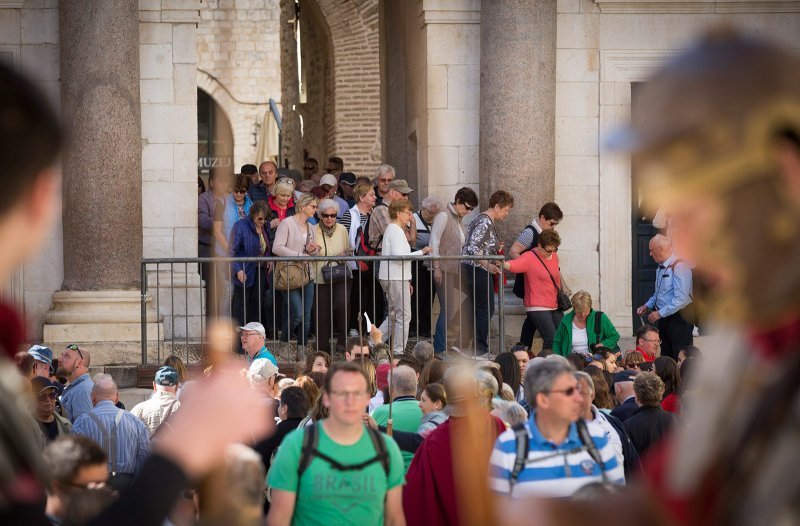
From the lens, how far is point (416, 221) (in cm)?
1448

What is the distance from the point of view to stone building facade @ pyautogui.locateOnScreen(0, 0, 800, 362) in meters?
14.3

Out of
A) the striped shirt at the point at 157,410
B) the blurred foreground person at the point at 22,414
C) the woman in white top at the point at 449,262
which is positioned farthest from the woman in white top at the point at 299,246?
the blurred foreground person at the point at 22,414

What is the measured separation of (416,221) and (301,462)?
8.68m

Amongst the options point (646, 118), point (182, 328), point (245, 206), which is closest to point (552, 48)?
point (245, 206)

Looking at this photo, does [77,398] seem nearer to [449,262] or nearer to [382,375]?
[382,375]

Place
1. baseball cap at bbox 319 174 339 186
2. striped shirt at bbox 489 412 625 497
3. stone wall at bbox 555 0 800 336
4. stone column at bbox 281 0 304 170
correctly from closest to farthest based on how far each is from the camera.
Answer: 1. striped shirt at bbox 489 412 625 497
2. baseball cap at bbox 319 174 339 186
3. stone wall at bbox 555 0 800 336
4. stone column at bbox 281 0 304 170

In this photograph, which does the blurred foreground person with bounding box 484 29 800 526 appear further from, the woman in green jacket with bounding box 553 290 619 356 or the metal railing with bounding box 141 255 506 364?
the woman in green jacket with bounding box 553 290 619 356

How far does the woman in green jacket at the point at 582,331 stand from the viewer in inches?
519

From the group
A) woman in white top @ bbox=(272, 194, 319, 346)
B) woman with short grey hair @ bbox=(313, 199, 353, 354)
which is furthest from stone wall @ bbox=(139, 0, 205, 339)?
woman with short grey hair @ bbox=(313, 199, 353, 354)

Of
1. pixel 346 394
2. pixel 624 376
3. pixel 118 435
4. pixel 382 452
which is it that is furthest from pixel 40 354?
pixel 382 452

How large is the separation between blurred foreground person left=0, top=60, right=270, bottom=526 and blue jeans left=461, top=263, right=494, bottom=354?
11.5 metres

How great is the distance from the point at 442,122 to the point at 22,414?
13833mm

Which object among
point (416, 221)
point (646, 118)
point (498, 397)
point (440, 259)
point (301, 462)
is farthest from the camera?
point (416, 221)

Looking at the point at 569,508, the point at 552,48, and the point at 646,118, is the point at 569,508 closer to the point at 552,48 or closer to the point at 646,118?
the point at 646,118
